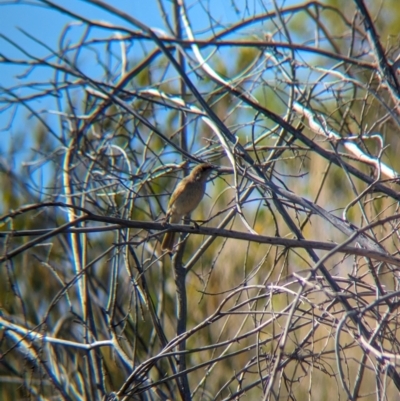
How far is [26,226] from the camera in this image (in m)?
7.11

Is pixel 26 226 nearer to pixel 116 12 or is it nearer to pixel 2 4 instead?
pixel 2 4

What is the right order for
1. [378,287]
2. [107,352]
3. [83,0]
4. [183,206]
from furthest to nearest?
[107,352]
[183,206]
[378,287]
[83,0]

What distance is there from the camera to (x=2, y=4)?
2934 millimetres

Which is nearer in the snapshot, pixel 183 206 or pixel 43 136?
pixel 183 206

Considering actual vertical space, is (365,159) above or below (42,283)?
above

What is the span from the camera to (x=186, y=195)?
536cm

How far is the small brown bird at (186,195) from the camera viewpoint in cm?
519

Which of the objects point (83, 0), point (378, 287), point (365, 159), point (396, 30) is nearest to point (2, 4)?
point (83, 0)

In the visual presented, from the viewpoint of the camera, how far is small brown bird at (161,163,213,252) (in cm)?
519

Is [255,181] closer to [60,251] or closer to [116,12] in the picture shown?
[116,12]

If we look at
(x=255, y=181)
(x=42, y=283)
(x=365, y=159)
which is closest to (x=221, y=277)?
(x=42, y=283)

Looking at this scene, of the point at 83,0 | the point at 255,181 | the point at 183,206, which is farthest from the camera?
the point at 183,206

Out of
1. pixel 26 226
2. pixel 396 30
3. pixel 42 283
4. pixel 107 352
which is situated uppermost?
pixel 396 30

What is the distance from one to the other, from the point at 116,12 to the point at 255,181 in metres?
1.16
